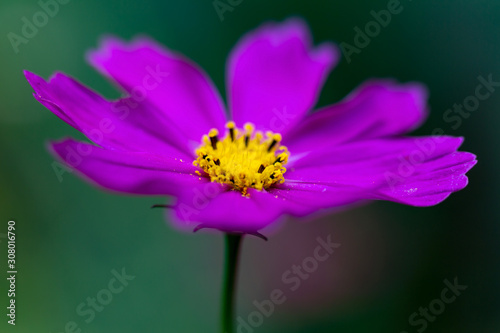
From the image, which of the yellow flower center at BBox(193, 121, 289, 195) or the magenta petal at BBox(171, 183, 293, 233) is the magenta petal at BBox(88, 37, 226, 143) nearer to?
the yellow flower center at BBox(193, 121, 289, 195)


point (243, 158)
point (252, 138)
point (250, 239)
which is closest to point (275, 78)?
point (252, 138)

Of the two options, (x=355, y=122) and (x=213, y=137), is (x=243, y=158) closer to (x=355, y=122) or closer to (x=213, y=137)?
(x=213, y=137)

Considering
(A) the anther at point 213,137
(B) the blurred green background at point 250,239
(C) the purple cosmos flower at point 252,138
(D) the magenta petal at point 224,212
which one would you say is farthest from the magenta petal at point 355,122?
(B) the blurred green background at point 250,239

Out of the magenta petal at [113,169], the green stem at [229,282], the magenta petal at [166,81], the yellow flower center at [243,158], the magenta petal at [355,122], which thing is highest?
the magenta petal at [166,81]

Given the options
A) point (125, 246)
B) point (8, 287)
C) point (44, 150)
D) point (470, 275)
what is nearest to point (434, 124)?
point (470, 275)

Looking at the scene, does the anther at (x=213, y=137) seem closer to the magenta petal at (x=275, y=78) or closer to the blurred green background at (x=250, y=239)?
the magenta petal at (x=275, y=78)
